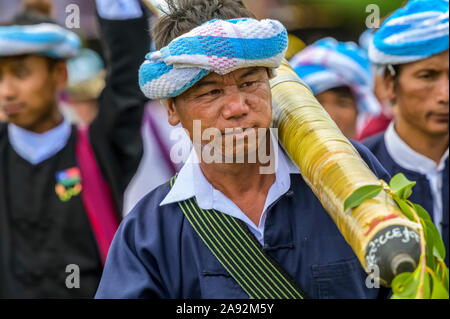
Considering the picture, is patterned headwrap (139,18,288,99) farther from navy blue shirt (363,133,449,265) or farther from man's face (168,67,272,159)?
navy blue shirt (363,133,449,265)

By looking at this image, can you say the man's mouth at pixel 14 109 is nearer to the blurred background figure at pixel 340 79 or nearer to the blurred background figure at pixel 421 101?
the blurred background figure at pixel 340 79

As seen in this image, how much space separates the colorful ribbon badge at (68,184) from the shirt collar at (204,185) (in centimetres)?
229

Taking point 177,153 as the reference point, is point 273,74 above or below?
above

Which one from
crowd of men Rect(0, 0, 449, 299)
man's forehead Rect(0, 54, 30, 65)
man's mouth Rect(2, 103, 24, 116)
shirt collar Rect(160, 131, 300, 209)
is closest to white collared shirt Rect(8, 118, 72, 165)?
crowd of men Rect(0, 0, 449, 299)

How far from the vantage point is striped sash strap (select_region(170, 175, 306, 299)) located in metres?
3.35

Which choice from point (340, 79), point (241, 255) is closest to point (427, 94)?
point (340, 79)

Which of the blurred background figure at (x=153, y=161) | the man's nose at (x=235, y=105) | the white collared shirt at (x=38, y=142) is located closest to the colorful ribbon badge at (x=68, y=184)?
the white collared shirt at (x=38, y=142)

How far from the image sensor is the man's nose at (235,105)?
3416 mm

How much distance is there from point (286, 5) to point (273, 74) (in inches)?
279

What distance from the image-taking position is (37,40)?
239 inches

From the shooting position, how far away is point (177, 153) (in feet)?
16.7

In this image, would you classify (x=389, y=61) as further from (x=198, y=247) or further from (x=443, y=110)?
(x=198, y=247)

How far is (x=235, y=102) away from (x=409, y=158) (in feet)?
7.34
